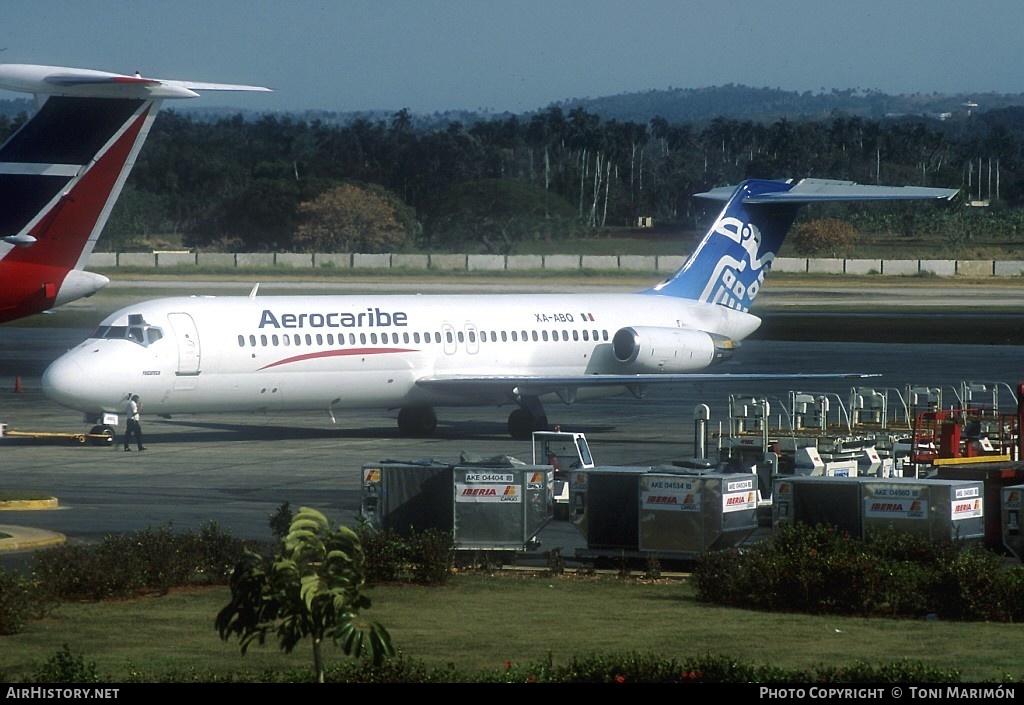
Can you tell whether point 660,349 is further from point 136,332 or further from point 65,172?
point 65,172

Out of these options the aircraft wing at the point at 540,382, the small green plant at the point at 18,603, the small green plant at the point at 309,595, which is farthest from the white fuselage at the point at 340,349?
the small green plant at the point at 309,595

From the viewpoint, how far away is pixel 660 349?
120 feet

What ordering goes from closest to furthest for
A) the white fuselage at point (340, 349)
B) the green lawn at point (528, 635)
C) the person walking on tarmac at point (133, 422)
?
the green lawn at point (528, 635) → the person walking on tarmac at point (133, 422) → the white fuselage at point (340, 349)

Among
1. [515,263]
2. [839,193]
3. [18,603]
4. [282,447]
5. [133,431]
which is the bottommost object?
[282,447]

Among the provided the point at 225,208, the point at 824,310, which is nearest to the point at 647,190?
the point at 225,208

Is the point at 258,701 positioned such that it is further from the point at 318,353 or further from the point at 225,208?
the point at 225,208

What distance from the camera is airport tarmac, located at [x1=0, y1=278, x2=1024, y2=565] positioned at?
23.3m

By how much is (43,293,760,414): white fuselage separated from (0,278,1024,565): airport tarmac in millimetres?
1117

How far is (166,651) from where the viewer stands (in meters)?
14.0

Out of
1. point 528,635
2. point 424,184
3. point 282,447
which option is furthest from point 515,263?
point 528,635

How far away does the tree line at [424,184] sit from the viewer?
13100 centimetres

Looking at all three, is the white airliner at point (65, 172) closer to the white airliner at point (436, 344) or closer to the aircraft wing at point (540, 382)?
the white airliner at point (436, 344)

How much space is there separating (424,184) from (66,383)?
126 m

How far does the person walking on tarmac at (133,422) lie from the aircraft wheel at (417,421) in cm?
622
